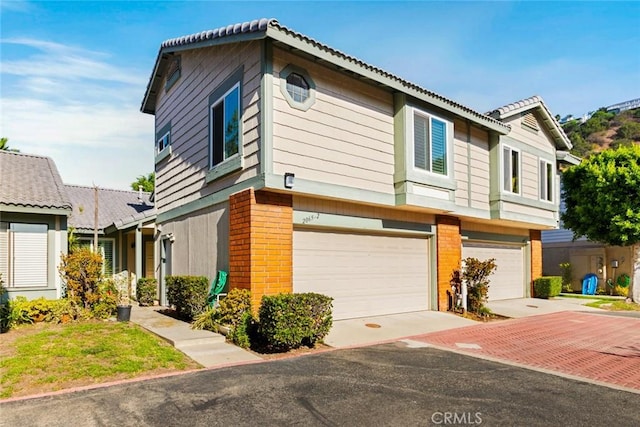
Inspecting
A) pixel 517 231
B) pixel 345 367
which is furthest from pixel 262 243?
pixel 517 231

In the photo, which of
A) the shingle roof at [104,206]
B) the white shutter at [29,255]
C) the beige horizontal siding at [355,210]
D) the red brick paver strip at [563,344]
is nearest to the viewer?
the red brick paver strip at [563,344]

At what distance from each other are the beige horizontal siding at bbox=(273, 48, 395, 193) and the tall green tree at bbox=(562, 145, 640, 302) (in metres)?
10.6

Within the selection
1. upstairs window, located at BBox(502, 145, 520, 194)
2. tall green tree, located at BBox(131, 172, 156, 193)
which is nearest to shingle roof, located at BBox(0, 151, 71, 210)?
upstairs window, located at BBox(502, 145, 520, 194)

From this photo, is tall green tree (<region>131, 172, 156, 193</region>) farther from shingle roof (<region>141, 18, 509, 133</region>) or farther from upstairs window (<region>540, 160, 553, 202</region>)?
upstairs window (<region>540, 160, 553, 202</region>)

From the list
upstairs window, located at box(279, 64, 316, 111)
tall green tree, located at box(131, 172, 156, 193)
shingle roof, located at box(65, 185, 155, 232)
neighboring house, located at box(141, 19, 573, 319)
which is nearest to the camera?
neighboring house, located at box(141, 19, 573, 319)

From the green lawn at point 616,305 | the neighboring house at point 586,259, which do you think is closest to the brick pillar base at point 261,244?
the green lawn at point 616,305

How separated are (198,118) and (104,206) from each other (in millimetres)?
12060

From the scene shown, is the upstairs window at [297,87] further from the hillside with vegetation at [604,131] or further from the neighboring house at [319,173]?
the hillside with vegetation at [604,131]

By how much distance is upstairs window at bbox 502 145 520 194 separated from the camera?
15.8m

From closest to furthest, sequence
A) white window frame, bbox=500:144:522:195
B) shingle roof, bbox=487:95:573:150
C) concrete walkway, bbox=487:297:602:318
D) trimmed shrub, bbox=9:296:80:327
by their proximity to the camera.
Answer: trimmed shrub, bbox=9:296:80:327, concrete walkway, bbox=487:297:602:318, white window frame, bbox=500:144:522:195, shingle roof, bbox=487:95:573:150

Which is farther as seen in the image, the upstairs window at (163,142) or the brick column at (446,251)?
the upstairs window at (163,142)

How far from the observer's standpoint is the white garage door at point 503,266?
53.0 ft

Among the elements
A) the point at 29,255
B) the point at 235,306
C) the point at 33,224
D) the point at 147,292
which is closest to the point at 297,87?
the point at 235,306

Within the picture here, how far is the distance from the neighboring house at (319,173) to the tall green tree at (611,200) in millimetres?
3195
